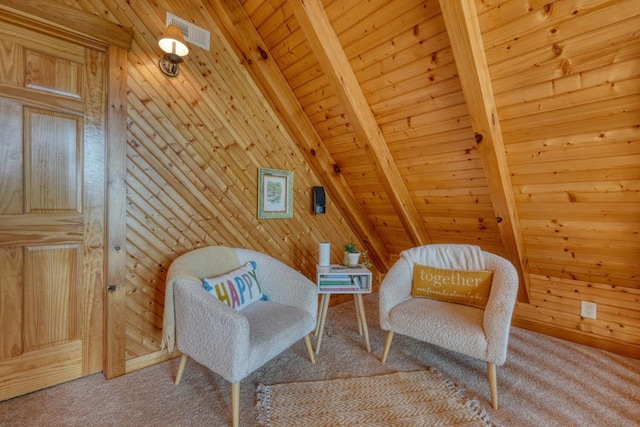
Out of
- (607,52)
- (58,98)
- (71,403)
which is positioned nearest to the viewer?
(607,52)

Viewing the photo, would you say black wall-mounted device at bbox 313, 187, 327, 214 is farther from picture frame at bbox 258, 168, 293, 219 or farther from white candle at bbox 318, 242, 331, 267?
white candle at bbox 318, 242, 331, 267

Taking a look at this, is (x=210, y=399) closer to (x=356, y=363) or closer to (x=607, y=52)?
(x=356, y=363)

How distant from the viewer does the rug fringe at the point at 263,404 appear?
153 centimetres

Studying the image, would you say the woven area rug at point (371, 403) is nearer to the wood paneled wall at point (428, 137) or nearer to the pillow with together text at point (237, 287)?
the pillow with together text at point (237, 287)

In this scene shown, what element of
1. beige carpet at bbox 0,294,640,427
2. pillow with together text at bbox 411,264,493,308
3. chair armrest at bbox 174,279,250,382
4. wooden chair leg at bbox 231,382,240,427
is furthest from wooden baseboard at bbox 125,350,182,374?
pillow with together text at bbox 411,264,493,308

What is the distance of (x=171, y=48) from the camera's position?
1925 millimetres

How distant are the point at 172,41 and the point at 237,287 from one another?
5.44ft

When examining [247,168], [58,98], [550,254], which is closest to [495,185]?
[550,254]

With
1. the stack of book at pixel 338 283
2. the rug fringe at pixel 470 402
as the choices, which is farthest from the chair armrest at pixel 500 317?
the stack of book at pixel 338 283

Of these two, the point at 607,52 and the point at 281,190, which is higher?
the point at 607,52

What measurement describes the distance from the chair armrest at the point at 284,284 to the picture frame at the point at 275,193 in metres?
0.56

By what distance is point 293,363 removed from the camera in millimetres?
2076

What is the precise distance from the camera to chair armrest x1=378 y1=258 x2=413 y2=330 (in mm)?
2074

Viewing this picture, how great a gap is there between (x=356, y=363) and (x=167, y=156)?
203 centimetres
